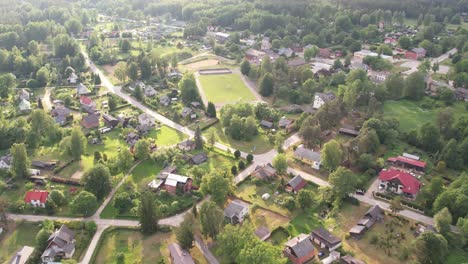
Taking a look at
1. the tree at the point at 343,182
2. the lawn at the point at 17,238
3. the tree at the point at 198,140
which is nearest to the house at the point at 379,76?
the tree at the point at 198,140

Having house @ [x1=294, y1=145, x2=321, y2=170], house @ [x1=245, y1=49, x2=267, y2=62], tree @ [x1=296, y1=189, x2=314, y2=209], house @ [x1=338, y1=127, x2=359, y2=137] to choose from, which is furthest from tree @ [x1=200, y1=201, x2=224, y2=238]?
house @ [x1=245, y1=49, x2=267, y2=62]

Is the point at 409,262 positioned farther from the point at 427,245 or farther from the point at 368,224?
the point at 368,224

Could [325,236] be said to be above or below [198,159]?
above

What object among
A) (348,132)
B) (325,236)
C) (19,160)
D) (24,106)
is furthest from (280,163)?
(24,106)

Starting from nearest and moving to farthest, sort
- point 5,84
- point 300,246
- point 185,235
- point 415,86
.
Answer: point 185,235 → point 300,246 → point 415,86 → point 5,84

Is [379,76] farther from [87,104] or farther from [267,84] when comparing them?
[87,104]

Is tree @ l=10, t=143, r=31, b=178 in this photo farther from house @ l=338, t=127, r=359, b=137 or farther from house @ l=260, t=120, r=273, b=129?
house @ l=338, t=127, r=359, b=137
